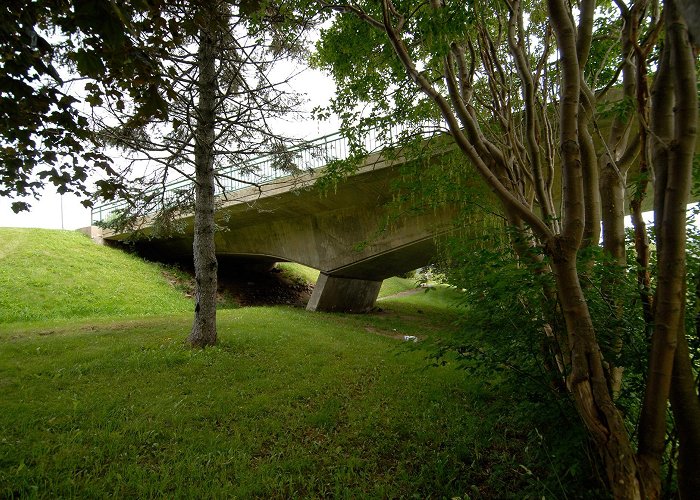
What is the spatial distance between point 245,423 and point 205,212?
4191 mm

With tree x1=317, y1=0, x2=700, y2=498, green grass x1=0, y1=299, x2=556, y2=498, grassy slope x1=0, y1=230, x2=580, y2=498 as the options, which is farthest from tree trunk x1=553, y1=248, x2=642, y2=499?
green grass x1=0, y1=299, x2=556, y2=498

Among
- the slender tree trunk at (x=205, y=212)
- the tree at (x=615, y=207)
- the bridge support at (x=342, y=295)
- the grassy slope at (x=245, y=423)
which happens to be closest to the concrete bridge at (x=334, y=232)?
the bridge support at (x=342, y=295)

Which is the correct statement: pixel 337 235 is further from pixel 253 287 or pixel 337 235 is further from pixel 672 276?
pixel 672 276

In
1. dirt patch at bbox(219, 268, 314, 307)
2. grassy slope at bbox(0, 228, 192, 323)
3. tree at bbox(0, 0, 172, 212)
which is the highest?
tree at bbox(0, 0, 172, 212)

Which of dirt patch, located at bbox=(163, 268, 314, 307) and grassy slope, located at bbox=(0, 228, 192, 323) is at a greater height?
grassy slope, located at bbox=(0, 228, 192, 323)

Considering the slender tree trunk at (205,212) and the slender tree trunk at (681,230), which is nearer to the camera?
the slender tree trunk at (681,230)

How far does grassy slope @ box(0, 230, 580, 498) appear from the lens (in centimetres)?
274

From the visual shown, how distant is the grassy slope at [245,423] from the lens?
8.99 feet

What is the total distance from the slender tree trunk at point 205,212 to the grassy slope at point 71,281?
20.1 feet

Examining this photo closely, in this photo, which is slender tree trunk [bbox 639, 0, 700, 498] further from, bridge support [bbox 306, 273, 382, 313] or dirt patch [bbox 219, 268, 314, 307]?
dirt patch [bbox 219, 268, 314, 307]

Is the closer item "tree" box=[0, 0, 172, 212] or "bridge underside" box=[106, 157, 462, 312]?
"tree" box=[0, 0, 172, 212]

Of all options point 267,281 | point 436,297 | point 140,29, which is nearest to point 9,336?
point 140,29

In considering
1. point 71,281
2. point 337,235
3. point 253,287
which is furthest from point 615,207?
point 253,287

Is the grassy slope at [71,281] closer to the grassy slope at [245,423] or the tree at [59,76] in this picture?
the grassy slope at [245,423]
